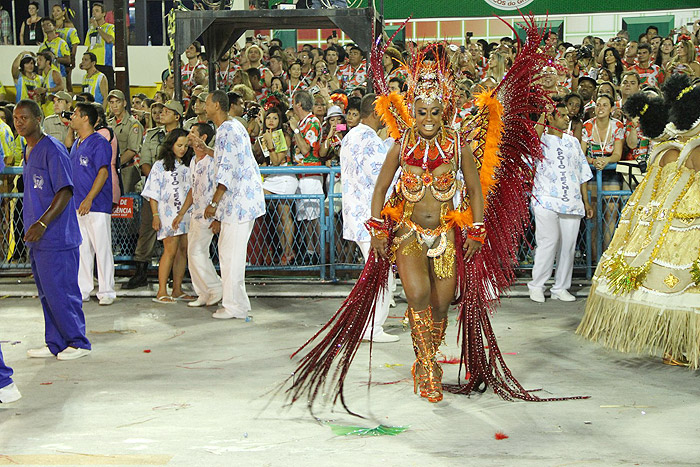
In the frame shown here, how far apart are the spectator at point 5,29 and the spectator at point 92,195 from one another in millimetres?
9474

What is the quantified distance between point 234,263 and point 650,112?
3743 millimetres

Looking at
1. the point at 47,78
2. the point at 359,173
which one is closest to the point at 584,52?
the point at 359,173

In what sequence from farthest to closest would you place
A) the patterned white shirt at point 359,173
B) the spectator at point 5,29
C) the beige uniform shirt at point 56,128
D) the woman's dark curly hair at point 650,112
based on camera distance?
1. the spectator at point 5,29
2. the beige uniform shirt at point 56,128
3. the patterned white shirt at point 359,173
4. the woman's dark curly hair at point 650,112

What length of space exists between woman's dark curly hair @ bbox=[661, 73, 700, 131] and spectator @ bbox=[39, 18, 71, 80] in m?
11.1

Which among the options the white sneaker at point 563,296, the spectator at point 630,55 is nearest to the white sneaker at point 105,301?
the white sneaker at point 563,296

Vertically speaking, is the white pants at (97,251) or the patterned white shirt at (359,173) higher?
the patterned white shirt at (359,173)

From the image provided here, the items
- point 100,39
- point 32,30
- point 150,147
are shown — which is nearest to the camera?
point 150,147

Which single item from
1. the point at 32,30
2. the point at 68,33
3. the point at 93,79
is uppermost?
the point at 32,30

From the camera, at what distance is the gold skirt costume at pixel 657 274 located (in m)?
6.30

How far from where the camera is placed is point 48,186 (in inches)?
252

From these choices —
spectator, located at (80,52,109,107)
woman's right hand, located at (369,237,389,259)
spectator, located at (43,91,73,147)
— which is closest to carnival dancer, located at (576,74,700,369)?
woman's right hand, located at (369,237,389,259)

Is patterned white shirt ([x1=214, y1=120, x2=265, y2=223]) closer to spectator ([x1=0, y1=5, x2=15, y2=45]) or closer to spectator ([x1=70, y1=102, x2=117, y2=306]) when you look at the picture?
spectator ([x1=70, y1=102, x2=117, y2=306])

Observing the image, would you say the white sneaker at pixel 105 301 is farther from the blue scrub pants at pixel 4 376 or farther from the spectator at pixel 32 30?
the spectator at pixel 32 30

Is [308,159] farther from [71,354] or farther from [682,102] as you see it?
[682,102]
